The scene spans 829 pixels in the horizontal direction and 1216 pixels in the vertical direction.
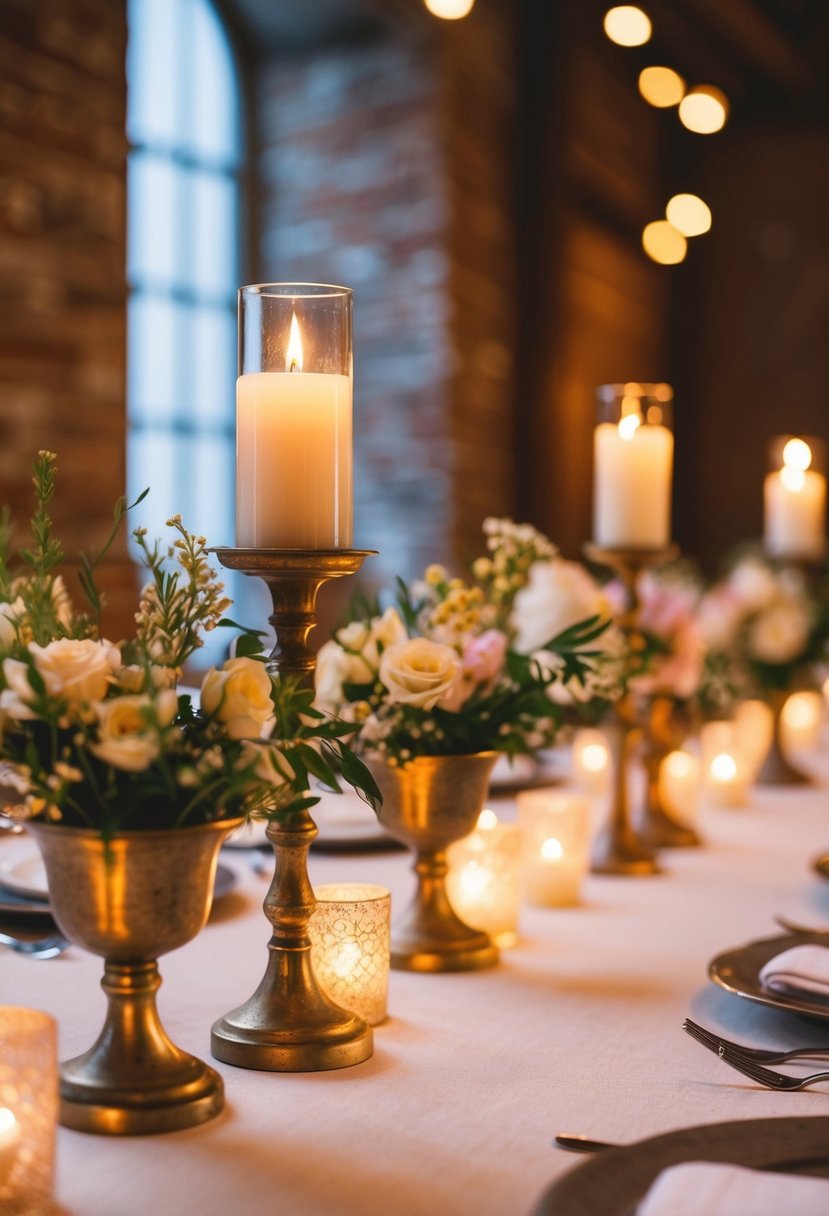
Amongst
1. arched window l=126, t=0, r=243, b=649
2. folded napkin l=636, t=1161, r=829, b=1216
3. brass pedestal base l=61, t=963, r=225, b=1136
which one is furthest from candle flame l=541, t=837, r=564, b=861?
arched window l=126, t=0, r=243, b=649

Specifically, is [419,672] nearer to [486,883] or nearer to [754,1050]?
[486,883]

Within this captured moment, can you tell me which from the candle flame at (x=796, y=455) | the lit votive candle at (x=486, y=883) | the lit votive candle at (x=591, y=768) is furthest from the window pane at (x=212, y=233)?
the lit votive candle at (x=486, y=883)

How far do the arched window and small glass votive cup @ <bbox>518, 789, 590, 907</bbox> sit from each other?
238 cm

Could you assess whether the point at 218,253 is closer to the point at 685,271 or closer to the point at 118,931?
the point at 685,271

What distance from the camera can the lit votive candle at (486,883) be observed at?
1.29 metres

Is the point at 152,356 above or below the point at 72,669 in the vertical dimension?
above

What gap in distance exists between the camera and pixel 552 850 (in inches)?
55.7

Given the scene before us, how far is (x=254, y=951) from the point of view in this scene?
121 centimetres

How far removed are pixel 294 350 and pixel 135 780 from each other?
359 mm

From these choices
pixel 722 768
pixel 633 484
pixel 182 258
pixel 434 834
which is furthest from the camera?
pixel 182 258

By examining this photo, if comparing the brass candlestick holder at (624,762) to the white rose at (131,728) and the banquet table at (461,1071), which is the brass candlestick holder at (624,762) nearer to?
the banquet table at (461,1071)

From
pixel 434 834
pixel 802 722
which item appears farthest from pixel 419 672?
pixel 802 722

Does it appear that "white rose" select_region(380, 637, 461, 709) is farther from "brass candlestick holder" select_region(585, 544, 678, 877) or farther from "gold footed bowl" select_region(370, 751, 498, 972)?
"brass candlestick holder" select_region(585, 544, 678, 877)

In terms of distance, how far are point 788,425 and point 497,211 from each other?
1552mm
